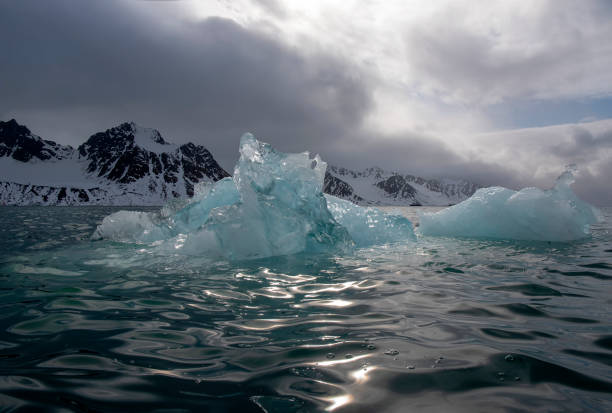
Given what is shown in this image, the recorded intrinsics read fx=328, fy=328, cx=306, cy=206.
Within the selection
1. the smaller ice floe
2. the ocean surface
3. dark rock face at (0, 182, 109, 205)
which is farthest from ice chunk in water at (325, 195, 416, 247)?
dark rock face at (0, 182, 109, 205)

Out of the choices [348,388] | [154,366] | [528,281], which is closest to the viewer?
[348,388]

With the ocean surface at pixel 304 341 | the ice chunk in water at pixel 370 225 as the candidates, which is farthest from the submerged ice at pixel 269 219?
the ocean surface at pixel 304 341

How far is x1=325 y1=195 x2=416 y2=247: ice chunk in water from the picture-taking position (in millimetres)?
12023

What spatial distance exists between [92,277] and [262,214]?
410 cm

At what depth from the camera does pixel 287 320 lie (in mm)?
3713

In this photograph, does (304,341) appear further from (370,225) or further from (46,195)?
(46,195)

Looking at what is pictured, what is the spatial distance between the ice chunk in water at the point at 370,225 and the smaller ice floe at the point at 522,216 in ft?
11.6

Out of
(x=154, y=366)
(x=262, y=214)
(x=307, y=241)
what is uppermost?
(x=262, y=214)

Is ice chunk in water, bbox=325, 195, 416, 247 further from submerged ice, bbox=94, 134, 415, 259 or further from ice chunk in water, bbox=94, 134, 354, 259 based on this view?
ice chunk in water, bbox=94, 134, 354, 259

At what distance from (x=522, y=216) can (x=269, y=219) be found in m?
10.4

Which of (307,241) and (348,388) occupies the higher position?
(307,241)

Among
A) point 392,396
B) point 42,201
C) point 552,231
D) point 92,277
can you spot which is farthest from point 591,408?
point 42,201

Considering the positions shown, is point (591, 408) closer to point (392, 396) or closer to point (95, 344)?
point (392, 396)

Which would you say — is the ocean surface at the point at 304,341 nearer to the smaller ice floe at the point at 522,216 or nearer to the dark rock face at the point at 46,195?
the smaller ice floe at the point at 522,216
